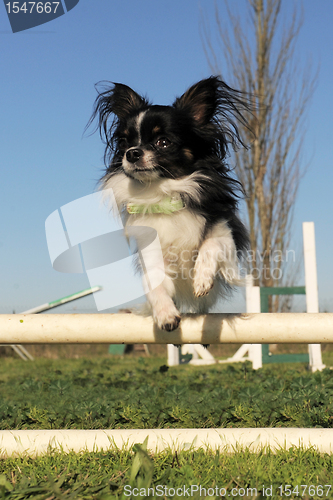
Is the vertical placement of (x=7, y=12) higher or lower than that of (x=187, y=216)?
higher

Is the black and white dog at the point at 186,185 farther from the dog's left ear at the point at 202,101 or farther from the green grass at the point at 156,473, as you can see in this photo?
the green grass at the point at 156,473

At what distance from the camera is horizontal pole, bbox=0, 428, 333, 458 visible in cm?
266

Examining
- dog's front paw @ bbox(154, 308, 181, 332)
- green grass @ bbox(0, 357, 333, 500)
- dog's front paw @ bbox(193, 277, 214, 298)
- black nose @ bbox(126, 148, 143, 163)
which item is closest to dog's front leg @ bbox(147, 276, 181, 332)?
dog's front paw @ bbox(154, 308, 181, 332)

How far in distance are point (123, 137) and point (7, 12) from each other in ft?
5.81

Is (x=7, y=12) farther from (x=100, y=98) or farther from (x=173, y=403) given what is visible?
(x=173, y=403)

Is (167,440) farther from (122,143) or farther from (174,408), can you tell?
(122,143)

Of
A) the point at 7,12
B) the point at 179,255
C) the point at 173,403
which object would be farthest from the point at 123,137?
the point at 173,403

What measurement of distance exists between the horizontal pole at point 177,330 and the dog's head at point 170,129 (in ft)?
3.35

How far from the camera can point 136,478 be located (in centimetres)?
205

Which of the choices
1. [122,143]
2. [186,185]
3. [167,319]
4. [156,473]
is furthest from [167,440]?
[122,143]

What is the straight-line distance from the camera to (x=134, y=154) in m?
3.01

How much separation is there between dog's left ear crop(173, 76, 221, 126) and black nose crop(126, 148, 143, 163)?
67cm

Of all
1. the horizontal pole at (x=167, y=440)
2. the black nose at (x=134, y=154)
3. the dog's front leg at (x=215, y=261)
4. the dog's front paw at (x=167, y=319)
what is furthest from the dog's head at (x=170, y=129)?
the horizontal pole at (x=167, y=440)

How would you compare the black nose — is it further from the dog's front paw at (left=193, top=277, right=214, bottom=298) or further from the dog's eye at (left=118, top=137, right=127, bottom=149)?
the dog's front paw at (left=193, top=277, right=214, bottom=298)
